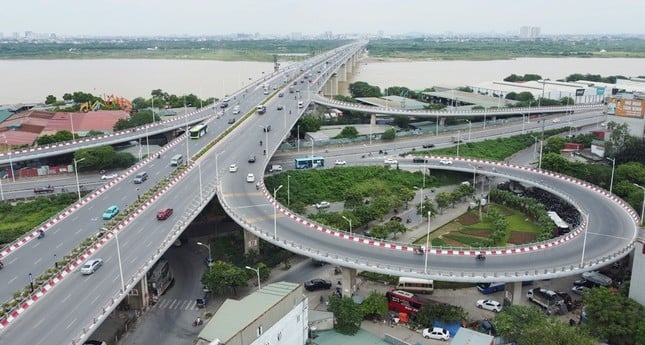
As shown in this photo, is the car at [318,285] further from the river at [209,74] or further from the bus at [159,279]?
the river at [209,74]

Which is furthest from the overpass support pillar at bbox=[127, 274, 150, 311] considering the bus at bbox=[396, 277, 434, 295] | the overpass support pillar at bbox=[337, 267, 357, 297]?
the bus at bbox=[396, 277, 434, 295]

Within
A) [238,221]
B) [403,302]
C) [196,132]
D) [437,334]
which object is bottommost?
[437,334]

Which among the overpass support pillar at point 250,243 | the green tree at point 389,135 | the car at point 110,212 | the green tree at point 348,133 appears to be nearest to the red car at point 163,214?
the car at point 110,212

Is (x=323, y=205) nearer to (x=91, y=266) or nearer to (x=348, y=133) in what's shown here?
(x=348, y=133)

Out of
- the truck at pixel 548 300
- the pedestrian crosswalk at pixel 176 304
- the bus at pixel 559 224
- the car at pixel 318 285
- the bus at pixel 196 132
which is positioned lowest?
the pedestrian crosswalk at pixel 176 304

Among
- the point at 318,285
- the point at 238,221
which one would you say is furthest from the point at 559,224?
the point at 238,221

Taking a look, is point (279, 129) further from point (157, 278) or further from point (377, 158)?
point (157, 278)

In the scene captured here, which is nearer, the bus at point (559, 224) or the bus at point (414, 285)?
the bus at point (414, 285)

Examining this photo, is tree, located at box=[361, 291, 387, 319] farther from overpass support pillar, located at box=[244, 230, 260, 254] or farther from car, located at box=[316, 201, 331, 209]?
car, located at box=[316, 201, 331, 209]
